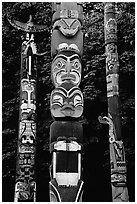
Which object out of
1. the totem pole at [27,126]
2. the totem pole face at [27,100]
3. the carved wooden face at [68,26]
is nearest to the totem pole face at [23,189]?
the totem pole at [27,126]

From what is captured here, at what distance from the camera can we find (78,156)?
508 cm

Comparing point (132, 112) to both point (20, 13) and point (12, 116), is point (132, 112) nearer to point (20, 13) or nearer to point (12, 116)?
point (12, 116)

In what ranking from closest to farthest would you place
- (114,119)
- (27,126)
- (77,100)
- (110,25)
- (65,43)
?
(77,100), (65,43), (114,119), (27,126), (110,25)

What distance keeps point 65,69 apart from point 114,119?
2.70 meters

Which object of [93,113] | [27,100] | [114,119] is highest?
[27,100]

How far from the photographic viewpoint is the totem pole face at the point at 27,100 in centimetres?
865

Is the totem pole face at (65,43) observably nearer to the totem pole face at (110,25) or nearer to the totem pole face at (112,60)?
the totem pole face at (112,60)

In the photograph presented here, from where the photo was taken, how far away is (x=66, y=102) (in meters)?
5.34

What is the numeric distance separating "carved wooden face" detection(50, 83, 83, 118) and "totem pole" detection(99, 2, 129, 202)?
2.59 metres

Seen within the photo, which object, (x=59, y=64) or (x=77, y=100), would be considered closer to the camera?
(x=77, y=100)

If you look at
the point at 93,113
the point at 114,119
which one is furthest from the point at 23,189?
the point at 93,113

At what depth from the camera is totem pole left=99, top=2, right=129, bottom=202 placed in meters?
7.43

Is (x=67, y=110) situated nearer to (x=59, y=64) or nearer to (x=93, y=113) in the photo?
(x=59, y=64)

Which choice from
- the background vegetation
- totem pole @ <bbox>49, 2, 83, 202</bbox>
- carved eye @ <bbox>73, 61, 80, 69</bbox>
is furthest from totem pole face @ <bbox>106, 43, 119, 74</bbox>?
carved eye @ <bbox>73, 61, 80, 69</bbox>
